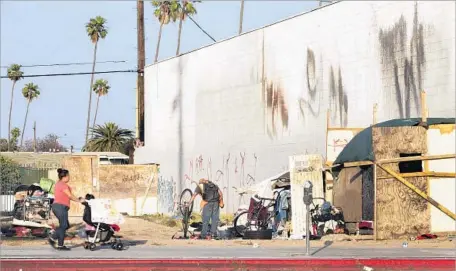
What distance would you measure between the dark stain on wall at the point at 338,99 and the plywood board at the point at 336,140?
3.50 meters

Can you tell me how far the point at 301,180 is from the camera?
22781 millimetres

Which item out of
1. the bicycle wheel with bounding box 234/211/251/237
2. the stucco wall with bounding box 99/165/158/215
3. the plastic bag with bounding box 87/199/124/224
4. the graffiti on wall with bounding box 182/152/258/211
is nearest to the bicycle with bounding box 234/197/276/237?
the bicycle wheel with bounding box 234/211/251/237

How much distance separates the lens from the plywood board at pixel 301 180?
2205cm

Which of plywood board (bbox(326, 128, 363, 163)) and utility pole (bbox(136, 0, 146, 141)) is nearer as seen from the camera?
plywood board (bbox(326, 128, 363, 163))

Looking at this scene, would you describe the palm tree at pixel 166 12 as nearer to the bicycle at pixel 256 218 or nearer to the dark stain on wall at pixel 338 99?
the dark stain on wall at pixel 338 99

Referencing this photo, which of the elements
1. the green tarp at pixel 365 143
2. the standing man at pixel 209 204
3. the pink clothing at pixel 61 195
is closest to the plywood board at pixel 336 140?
the green tarp at pixel 365 143

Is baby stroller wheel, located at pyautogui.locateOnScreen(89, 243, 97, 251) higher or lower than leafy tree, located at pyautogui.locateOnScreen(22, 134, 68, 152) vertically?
lower

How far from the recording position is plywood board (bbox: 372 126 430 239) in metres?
20.4

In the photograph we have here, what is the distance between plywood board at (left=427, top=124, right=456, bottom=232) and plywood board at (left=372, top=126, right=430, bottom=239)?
0.23 metres

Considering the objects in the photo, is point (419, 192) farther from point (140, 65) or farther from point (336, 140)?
point (140, 65)

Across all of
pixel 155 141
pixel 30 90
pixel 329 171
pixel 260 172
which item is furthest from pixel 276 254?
pixel 30 90

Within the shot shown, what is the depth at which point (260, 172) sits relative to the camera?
34094mm

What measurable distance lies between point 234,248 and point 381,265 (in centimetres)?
426

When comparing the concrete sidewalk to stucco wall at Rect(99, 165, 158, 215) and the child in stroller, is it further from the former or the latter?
stucco wall at Rect(99, 165, 158, 215)
